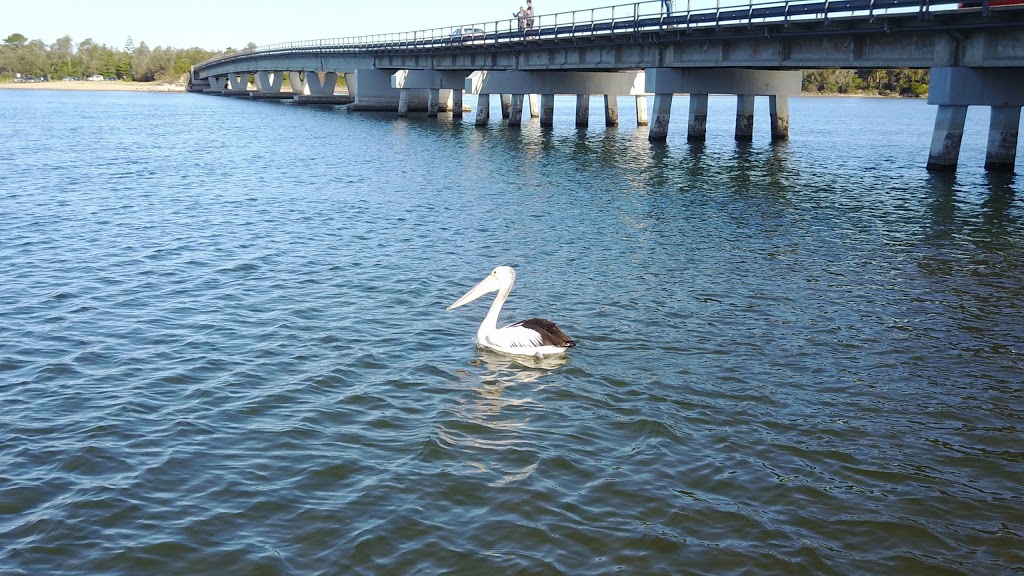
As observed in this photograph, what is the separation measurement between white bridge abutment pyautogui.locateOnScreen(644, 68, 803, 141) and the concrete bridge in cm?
7

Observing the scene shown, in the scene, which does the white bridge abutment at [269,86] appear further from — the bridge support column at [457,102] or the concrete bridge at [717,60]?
the bridge support column at [457,102]

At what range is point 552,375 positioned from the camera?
12234 millimetres

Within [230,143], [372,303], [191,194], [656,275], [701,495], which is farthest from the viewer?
[230,143]

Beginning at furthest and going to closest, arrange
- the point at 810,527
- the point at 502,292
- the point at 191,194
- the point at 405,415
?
the point at 191,194 → the point at 502,292 → the point at 405,415 → the point at 810,527

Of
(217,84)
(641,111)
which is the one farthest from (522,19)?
(217,84)

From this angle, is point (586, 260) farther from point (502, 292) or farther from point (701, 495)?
point (701, 495)

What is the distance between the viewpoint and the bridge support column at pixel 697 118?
54875mm

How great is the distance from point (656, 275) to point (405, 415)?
888 cm

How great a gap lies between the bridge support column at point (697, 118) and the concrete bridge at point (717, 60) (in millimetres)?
78

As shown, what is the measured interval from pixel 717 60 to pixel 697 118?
8.87 metres

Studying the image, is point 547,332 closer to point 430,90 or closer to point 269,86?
point 430,90

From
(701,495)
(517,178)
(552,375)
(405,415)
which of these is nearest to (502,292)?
(552,375)

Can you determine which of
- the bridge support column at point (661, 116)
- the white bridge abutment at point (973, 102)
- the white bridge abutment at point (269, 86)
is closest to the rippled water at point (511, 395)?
the white bridge abutment at point (973, 102)

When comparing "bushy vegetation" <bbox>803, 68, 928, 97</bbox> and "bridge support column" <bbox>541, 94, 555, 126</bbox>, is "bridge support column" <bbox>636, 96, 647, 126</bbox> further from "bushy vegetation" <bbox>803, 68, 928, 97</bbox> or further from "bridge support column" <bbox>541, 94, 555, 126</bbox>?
"bushy vegetation" <bbox>803, 68, 928, 97</bbox>
